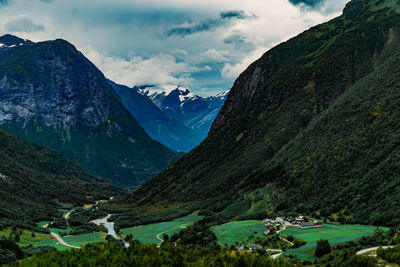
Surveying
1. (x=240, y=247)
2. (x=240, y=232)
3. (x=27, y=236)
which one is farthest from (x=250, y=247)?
(x=27, y=236)

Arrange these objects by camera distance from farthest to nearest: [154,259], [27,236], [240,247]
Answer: [27,236] < [240,247] < [154,259]

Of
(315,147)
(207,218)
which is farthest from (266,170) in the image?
(207,218)

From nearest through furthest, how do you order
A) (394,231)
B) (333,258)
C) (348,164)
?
1. (333,258)
2. (394,231)
3. (348,164)

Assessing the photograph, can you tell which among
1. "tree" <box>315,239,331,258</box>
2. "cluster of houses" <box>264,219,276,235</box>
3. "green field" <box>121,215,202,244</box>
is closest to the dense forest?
"tree" <box>315,239,331,258</box>

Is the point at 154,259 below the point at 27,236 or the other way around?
the other way around

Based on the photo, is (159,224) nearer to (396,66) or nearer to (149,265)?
(149,265)

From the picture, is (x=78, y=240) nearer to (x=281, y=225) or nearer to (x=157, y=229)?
(x=157, y=229)

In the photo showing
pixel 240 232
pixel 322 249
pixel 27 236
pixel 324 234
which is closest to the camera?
pixel 322 249
